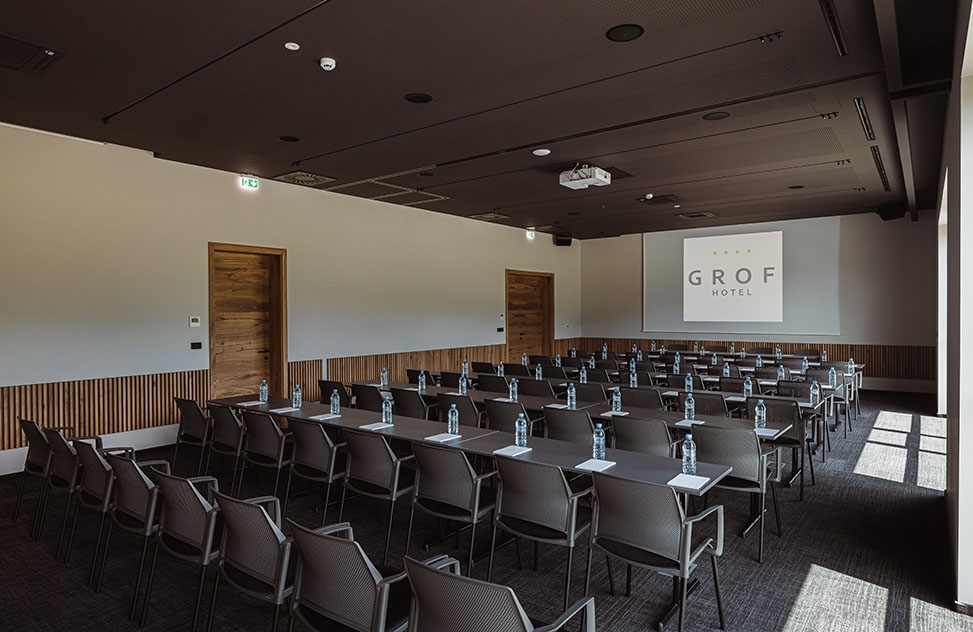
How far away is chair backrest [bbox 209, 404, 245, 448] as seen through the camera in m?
5.05

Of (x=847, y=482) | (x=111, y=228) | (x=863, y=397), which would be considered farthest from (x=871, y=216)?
(x=111, y=228)

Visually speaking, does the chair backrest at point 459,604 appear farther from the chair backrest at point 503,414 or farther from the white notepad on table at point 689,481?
the chair backrest at point 503,414

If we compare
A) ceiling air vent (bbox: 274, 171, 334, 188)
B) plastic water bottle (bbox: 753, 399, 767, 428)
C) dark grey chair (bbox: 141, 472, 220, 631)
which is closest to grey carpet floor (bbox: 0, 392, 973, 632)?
dark grey chair (bbox: 141, 472, 220, 631)

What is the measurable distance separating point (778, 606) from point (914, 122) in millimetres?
4879

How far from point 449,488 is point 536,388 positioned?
11.0 ft

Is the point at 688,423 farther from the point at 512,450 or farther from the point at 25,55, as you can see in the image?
the point at 25,55

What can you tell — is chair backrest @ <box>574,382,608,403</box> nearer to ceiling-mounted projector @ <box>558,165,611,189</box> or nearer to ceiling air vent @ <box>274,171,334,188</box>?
ceiling-mounted projector @ <box>558,165,611,189</box>

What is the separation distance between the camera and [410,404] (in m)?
5.95

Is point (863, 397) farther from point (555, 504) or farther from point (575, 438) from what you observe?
point (555, 504)

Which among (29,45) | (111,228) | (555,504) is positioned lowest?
(555,504)

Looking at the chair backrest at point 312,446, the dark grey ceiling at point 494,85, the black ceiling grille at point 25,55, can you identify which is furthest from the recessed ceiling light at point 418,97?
the chair backrest at point 312,446

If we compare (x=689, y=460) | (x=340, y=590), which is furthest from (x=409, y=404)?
(x=340, y=590)

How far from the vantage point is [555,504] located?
10.4 feet

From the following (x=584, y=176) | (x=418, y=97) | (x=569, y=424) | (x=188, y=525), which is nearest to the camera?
(x=188, y=525)
